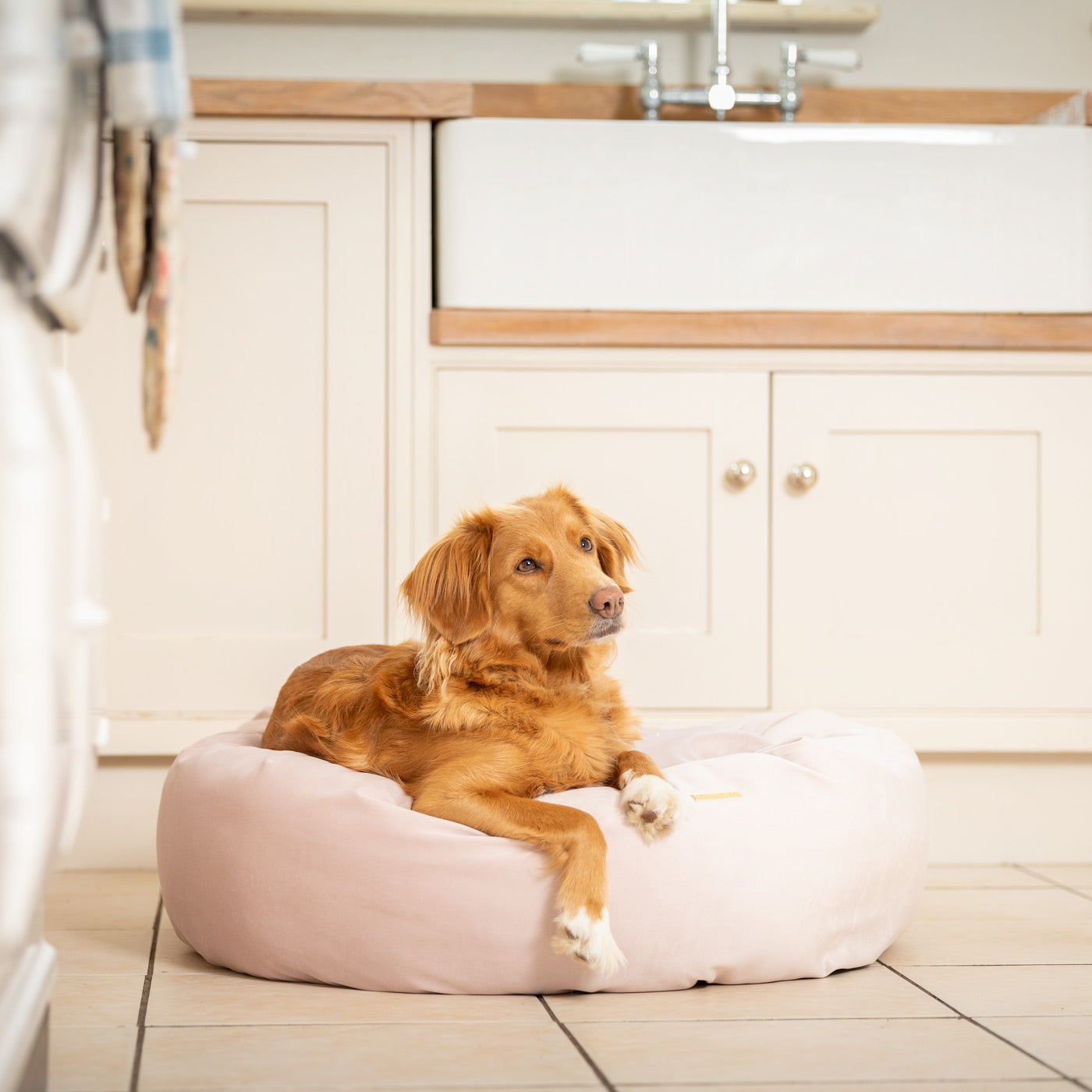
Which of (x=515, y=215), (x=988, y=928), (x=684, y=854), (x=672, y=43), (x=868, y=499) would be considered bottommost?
(x=988, y=928)

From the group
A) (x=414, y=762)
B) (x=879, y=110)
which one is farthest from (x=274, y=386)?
(x=879, y=110)

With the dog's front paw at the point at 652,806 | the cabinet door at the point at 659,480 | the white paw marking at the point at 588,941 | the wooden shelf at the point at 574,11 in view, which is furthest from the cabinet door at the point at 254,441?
the white paw marking at the point at 588,941

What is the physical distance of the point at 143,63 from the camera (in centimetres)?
93

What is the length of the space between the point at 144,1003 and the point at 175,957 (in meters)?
0.26

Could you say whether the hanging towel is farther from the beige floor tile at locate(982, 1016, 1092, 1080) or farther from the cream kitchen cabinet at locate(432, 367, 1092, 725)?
the cream kitchen cabinet at locate(432, 367, 1092, 725)

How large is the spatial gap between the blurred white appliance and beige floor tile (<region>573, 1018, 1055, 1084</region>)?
2.42ft

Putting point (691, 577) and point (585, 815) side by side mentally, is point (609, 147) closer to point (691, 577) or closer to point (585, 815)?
point (691, 577)

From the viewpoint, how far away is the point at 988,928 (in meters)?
2.12

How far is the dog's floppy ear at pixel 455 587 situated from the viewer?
1.89 m

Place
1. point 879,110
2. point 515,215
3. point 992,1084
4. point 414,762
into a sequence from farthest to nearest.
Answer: point 879,110
point 515,215
point 414,762
point 992,1084

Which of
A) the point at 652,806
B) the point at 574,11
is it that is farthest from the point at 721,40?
the point at 652,806

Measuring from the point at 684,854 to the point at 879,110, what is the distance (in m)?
1.87

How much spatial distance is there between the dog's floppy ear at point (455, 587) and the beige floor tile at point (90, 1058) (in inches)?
27.0

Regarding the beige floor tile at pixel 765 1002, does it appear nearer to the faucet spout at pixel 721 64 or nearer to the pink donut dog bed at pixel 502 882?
the pink donut dog bed at pixel 502 882
